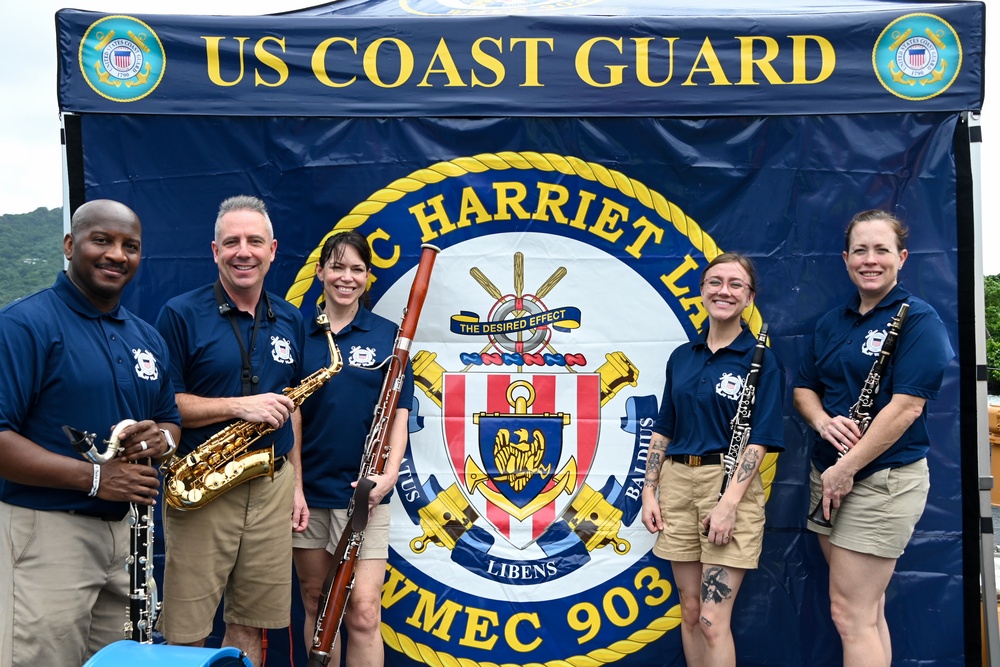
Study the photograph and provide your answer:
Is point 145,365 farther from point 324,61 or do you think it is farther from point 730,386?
point 730,386

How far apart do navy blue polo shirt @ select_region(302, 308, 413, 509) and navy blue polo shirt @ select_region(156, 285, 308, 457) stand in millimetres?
234

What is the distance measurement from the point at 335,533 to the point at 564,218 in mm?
1787

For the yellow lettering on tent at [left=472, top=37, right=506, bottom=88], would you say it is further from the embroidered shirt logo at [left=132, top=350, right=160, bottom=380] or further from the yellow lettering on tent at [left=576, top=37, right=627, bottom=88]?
the embroidered shirt logo at [left=132, top=350, right=160, bottom=380]

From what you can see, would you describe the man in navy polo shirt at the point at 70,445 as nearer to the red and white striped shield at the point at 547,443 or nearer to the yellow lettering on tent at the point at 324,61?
the yellow lettering on tent at the point at 324,61

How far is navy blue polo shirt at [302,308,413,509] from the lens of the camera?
360 cm

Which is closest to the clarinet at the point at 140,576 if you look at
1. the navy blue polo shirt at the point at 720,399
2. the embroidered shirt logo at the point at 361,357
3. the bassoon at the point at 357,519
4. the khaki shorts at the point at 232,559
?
the khaki shorts at the point at 232,559

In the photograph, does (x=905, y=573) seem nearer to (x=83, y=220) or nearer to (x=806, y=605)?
(x=806, y=605)

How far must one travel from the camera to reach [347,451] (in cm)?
362

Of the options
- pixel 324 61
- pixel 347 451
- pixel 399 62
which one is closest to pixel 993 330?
pixel 399 62

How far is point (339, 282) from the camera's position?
11.9ft

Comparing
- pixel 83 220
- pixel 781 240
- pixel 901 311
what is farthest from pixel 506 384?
pixel 83 220

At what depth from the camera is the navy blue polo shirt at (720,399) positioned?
344 centimetres

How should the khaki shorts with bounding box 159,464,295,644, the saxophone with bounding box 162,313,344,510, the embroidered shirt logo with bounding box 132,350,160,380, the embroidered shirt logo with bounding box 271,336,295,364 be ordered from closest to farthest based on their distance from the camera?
the embroidered shirt logo with bounding box 132,350,160,380 → the saxophone with bounding box 162,313,344,510 → the khaki shorts with bounding box 159,464,295,644 → the embroidered shirt logo with bounding box 271,336,295,364

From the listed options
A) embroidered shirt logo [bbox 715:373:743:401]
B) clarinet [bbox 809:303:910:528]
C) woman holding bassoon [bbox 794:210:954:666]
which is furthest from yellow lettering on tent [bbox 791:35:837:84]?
embroidered shirt logo [bbox 715:373:743:401]
